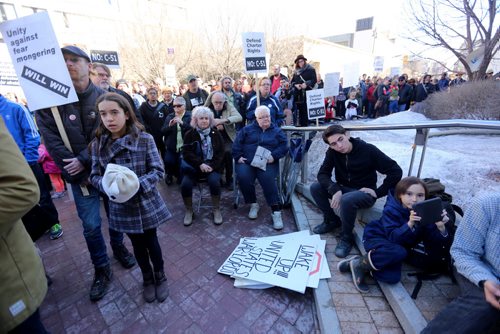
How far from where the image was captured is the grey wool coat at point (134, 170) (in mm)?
2086

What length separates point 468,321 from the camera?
5.01 feet

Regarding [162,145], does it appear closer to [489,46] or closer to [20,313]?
[20,313]

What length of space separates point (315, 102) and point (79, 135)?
4.83 m

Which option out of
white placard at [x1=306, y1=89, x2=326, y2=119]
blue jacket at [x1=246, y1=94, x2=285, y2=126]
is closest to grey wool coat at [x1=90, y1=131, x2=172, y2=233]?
blue jacket at [x1=246, y1=94, x2=285, y2=126]

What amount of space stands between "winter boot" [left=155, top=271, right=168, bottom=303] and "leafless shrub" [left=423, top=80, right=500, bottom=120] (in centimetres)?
772

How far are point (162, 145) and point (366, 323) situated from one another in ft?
15.8

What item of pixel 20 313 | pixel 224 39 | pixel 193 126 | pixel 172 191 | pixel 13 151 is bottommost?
pixel 172 191

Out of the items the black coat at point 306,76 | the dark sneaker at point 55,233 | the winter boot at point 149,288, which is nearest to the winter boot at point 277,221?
the winter boot at point 149,288

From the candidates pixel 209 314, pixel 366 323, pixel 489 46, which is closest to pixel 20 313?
pixel 209 314

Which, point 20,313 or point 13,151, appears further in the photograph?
point 20,313

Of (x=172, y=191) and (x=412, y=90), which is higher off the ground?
(x=412, y=90)

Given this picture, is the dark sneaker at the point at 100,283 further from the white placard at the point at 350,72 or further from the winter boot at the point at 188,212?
the white placard at the point at 350,72

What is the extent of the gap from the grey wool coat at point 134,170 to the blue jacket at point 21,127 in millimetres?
1514

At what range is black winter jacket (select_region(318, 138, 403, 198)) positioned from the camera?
9.49 ft
